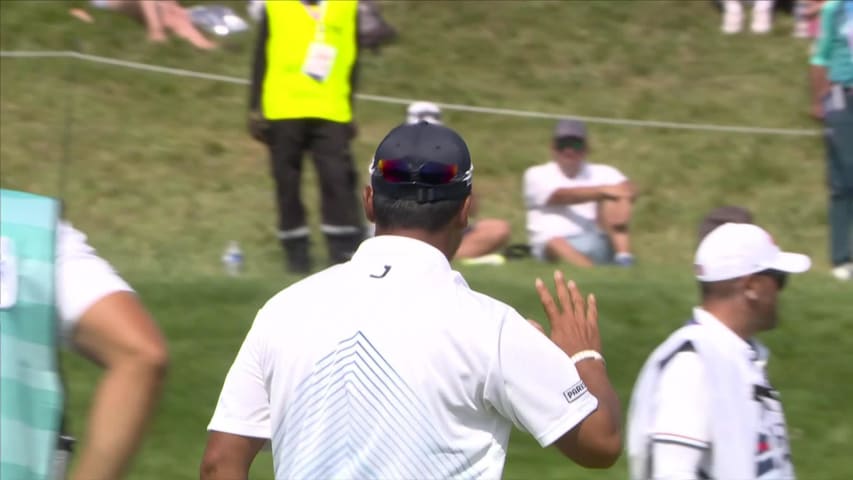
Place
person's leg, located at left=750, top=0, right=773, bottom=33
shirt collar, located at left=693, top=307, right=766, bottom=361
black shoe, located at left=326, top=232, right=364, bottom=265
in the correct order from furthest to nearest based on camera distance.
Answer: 1. person's leg, located at left=750, top=0, right=773, bottom=33
2. black shoe, located at left=326, top=232, right=364, bottom=265
3. shirt collar, located at left=693, top=307, right=766, bottom=361

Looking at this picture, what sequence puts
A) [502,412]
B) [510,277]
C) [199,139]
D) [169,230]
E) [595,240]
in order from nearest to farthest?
[502,412] < [510,277] < [595,240] < [169,230] < [199,139]

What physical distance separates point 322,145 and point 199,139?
12.5ft

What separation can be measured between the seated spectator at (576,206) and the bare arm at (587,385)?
22.0 feet

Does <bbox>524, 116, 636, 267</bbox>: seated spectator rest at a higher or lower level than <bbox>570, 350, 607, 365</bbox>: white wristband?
lower

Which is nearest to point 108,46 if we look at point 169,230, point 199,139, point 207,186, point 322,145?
point 199,139

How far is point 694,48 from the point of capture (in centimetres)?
1568

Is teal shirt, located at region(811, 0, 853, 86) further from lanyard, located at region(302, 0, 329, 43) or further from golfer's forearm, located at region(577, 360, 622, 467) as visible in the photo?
golfer's forearm, located at region(577, 360, 622, 467)

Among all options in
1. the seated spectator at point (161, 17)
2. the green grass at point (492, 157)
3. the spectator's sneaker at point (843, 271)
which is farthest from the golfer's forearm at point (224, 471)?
the seated spectator at point (161, 17)

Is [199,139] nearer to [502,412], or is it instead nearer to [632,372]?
[632,372]

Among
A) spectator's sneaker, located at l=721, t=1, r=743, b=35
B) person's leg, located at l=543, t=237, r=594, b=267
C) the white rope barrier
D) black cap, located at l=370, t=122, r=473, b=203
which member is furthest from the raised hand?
spectator's sneaker, located at l=721, t=1, r=743, b=35

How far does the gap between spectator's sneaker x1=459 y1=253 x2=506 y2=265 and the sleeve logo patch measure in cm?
652

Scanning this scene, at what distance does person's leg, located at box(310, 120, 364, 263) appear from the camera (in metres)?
9.62

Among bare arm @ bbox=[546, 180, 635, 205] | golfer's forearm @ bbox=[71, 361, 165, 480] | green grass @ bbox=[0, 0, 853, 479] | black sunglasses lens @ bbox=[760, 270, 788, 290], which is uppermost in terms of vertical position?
golfer's forearm @ bbox=[71, 361, 165, 480]

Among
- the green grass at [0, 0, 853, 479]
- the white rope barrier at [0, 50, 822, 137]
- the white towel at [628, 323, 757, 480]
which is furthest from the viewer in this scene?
the white rope barrier at [0, 50, 822, 137]
